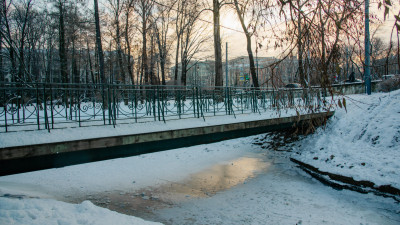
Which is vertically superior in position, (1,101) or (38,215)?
(1,101)

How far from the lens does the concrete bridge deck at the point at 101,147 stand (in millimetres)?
5359

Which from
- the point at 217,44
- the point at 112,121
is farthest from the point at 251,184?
the point at 217,44

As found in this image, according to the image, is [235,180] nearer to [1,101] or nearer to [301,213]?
[301,213]

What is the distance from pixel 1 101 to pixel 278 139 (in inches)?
547

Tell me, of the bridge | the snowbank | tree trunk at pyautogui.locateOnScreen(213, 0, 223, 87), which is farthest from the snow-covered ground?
Answer: tree trunk at pyautogui.locateOnScreen(213, 0, 223, 87)

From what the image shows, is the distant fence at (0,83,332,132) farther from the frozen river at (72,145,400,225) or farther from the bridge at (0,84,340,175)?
the frozen river at (72,145,400,225)

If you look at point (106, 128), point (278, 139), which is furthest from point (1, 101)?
point (278, 139)

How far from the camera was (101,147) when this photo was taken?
6336 millimetres

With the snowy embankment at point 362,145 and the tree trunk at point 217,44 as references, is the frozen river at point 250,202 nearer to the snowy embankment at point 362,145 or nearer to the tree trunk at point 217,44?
the snowy embankment at point 362,145

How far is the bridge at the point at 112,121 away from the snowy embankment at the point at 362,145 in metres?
2.25

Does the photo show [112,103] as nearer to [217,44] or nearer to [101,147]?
[101,147]

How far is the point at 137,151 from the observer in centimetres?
721

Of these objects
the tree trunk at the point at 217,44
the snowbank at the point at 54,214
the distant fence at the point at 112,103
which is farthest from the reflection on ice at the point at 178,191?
the tree trunk at the point at 217,44

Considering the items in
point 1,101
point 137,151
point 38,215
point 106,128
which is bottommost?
point 38,215
